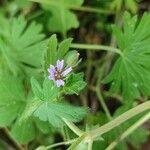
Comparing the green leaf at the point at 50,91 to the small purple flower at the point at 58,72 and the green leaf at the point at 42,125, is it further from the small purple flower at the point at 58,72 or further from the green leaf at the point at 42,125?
the green leaf at the point at 42,125

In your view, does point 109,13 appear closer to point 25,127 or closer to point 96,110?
point 96,110

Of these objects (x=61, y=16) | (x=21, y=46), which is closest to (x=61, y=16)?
(x=61, y=16)

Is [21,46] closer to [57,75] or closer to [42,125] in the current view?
[42,125]

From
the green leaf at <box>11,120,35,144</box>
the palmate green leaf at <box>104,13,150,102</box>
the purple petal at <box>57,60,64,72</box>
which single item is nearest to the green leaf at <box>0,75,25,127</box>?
the green leaf at <box>11,120,35,144</box>

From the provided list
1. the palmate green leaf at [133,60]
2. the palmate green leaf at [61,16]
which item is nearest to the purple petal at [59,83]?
the palmate green leaf at [133,60]

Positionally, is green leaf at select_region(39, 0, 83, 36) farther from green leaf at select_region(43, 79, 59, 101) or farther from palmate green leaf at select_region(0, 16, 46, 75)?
green leaf at select_region(43, 79, 59, 101)
